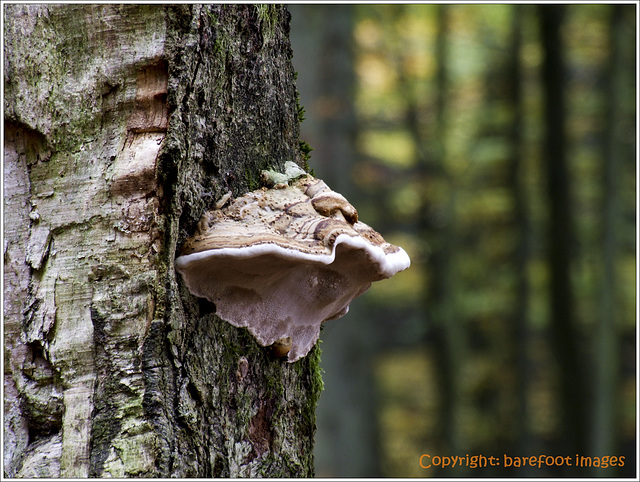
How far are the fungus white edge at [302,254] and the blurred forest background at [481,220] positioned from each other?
678cm

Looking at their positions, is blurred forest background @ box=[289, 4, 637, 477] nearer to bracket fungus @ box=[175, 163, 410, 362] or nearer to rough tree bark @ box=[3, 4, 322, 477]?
bracket fungus @ box=[175, 163, 410, 362]

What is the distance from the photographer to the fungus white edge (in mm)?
1469

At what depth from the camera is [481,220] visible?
13.0 meters

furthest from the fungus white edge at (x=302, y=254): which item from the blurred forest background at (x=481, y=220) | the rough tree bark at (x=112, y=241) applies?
the blurred forest background at (x=481, y=220)

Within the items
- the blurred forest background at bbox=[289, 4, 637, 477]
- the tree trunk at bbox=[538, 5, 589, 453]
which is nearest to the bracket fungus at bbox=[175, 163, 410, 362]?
the blurred forest background at bbox=[289, 4, 637, 477]

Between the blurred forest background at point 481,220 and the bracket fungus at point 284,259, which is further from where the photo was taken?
the blurred forest background at point 481,220

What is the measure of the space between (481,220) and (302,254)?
39.7 feet

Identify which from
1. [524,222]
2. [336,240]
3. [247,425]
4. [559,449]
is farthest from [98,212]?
[524,222]

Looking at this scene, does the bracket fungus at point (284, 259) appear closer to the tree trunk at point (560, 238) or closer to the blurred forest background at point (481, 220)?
the blurred forest background at point (481, 220)

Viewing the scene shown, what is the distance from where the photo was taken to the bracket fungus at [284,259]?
1528mm

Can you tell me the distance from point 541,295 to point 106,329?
11727 millimetres

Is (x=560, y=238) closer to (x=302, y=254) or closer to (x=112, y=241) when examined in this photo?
(x=302, y=254)

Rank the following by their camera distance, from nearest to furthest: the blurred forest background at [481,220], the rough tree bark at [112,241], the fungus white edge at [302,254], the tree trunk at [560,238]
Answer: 1. the fungus white edge at [302,254]
2. the rough tree bark at [112,241]
3. the tree trunk at [560,238]
4. the blurred forest background at [481,220]

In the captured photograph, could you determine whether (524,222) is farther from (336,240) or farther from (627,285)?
(336,240)
